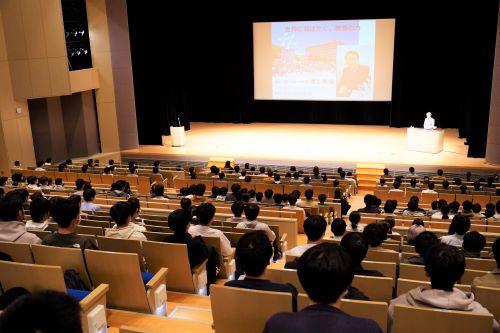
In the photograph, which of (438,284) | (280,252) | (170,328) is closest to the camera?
(438,284)

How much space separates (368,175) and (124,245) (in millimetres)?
10447

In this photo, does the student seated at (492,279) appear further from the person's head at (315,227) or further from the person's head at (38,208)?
the person's head at (38,208)

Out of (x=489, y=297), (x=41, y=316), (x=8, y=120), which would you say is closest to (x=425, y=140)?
(x=8, y=120)

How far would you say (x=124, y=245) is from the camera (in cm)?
468

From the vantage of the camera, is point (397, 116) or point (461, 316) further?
point (397, 116)

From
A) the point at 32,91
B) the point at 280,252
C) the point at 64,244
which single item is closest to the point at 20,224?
the point at 64,244

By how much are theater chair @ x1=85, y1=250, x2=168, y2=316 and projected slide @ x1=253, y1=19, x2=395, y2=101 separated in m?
15.9

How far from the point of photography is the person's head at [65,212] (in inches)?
176

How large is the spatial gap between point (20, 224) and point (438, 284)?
3.93 metres

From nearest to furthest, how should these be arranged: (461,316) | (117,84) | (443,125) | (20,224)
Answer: (461,316) < (20,224) < (117,84) < (443,125)

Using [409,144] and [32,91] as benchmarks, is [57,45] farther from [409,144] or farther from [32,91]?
[409,144]

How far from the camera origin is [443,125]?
19609mm

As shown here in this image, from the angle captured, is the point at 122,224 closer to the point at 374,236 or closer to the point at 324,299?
the point at 374,236

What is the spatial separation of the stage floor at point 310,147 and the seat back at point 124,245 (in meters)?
10.6
